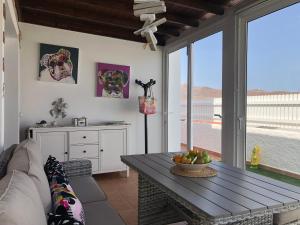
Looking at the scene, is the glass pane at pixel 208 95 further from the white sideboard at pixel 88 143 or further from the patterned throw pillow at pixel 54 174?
the patterned throw pillow at pixel 54 174

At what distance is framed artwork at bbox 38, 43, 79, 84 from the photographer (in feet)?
13.3

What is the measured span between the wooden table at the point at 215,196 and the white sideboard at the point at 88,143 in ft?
6.02

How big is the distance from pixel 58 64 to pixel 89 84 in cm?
61

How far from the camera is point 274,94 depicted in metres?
2.78

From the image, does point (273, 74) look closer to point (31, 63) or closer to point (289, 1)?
point (289, 1)

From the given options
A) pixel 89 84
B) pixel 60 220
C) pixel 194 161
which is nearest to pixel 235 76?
pixel 194 161

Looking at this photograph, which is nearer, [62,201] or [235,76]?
[62,201]

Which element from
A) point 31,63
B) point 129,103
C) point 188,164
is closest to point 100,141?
point 129,103

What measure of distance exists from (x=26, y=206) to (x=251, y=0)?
3142 millimetres

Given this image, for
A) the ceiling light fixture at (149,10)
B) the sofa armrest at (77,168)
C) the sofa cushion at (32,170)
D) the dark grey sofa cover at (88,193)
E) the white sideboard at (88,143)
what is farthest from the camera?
the white sideboard at (88,143)

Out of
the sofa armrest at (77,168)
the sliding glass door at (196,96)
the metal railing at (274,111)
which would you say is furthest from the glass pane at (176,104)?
the sofa armrest at (77,168)

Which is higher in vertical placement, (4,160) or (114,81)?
(114,81)

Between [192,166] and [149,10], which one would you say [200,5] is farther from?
[192,166]

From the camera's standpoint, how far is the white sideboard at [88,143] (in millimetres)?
3688
